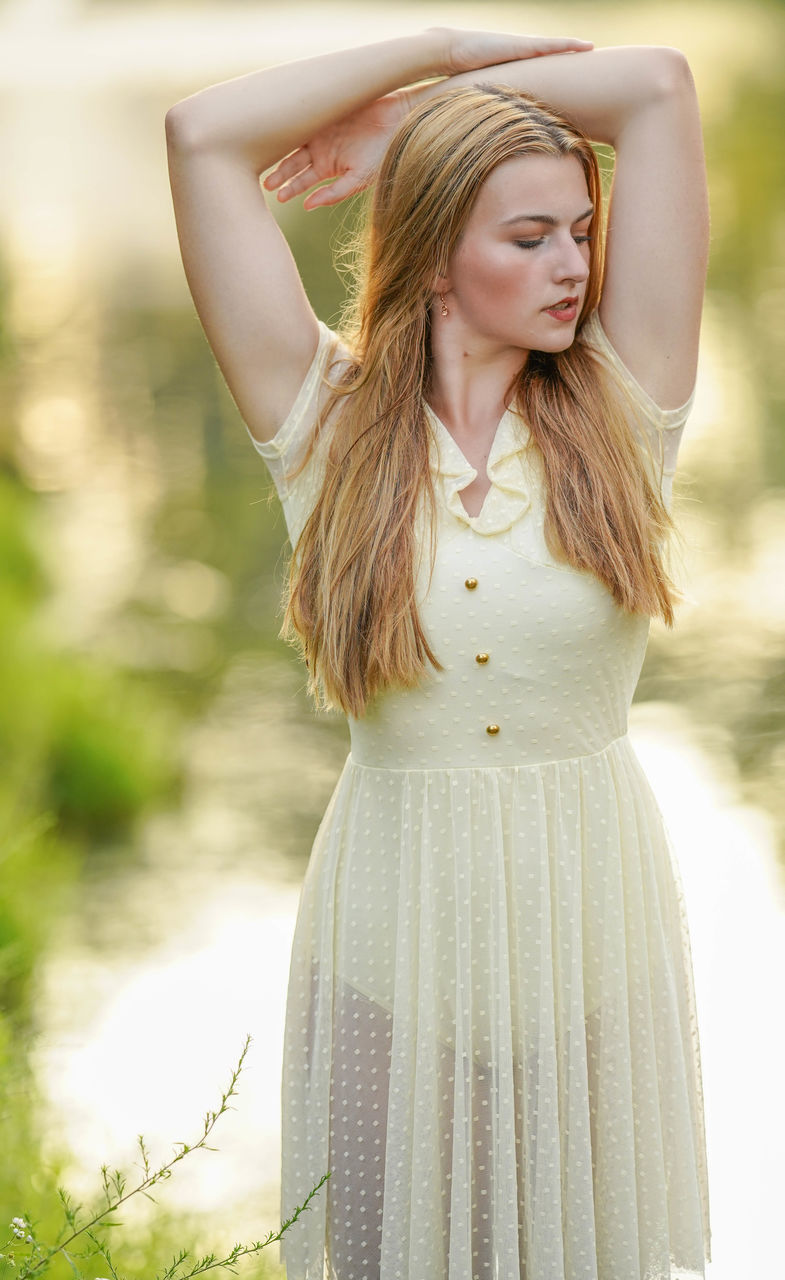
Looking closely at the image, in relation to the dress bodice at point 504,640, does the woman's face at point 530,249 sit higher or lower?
higher

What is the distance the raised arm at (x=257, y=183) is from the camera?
1807mm

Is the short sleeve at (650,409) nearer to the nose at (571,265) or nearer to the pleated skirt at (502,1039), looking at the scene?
the nose at (571,265)

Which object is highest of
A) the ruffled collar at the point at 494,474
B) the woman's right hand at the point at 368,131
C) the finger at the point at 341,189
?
the woman's right hand at the point at 368,131

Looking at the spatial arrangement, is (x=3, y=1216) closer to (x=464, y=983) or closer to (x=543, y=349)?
(x=464, y=983)

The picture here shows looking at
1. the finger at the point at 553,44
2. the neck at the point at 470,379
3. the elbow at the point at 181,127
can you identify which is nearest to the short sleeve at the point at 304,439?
the neck at the point at 470,379

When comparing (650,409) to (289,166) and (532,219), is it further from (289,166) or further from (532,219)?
(289,166)

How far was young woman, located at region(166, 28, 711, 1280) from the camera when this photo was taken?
5.69ft

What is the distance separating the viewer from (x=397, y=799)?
180cm

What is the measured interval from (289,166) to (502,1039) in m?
0.98

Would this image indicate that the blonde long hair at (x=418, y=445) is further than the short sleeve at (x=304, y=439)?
No

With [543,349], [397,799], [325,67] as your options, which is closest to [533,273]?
[543,349]

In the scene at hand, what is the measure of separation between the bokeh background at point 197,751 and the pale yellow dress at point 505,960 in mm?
320

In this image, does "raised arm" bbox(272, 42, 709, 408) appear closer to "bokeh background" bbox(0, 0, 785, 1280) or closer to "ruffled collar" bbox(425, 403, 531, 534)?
"ruffled collar" bbox(425, 403, 531, 534)

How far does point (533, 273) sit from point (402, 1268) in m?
1.02
